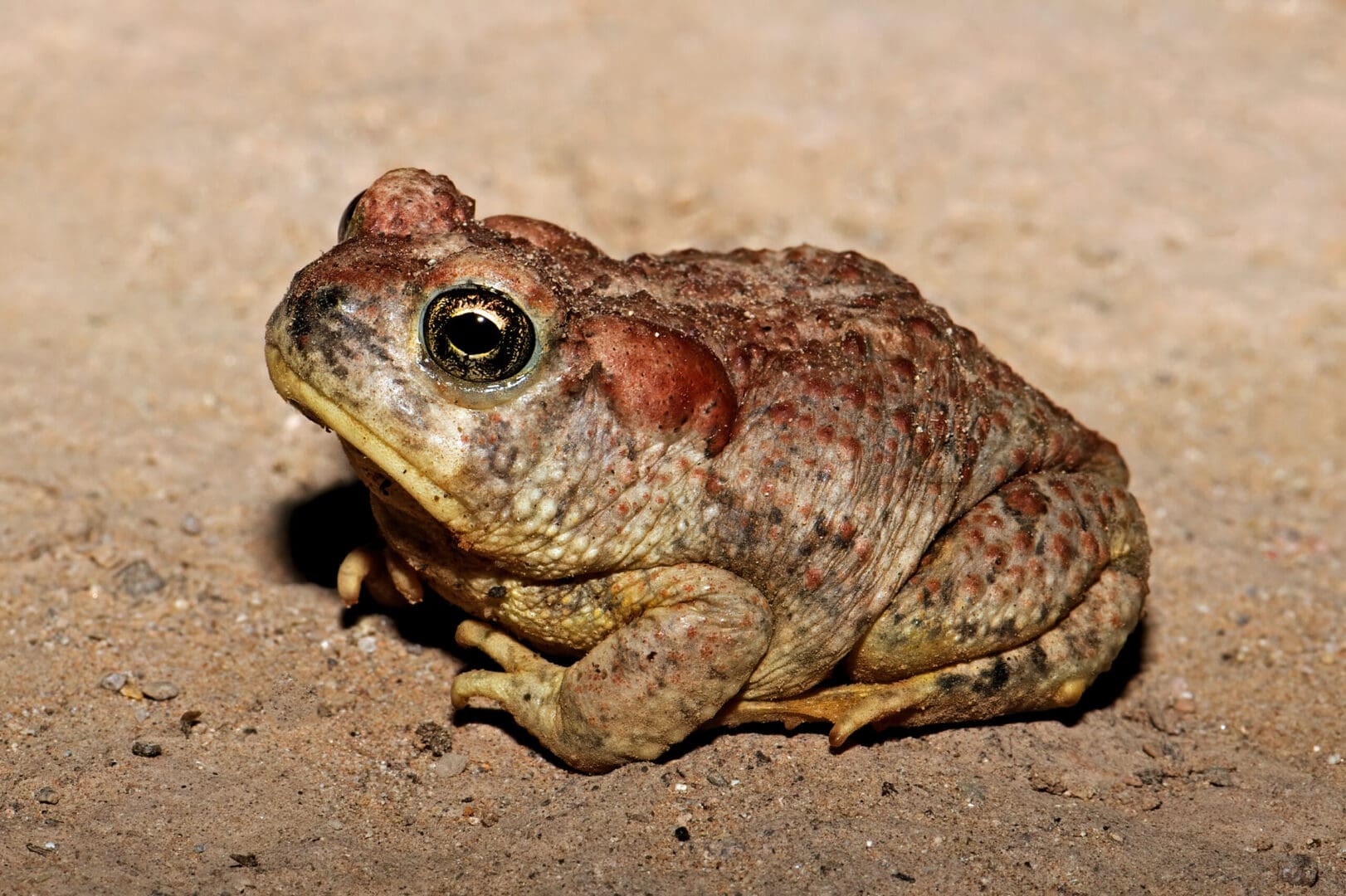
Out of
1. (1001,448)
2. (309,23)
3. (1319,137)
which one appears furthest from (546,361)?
(1319,137)

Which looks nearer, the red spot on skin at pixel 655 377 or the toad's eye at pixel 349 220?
the red spot on skin at pixel 655 377

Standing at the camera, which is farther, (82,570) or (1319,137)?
(1319,137)

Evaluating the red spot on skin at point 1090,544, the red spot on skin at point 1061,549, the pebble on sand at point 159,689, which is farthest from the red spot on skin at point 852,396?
the pebble on sand at point 159,689

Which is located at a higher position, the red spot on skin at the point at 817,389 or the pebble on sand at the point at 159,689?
the red spot on skin at the point at 817,389

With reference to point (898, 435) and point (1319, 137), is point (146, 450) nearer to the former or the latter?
point (898, 435)

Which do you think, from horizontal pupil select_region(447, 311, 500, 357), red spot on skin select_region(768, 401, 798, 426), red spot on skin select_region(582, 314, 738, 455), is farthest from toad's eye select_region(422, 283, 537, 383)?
red spot on skin select_region(768, 401, 798, 426)

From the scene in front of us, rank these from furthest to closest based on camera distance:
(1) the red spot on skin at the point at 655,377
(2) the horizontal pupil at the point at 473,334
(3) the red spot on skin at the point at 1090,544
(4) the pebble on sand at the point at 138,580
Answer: (4) the pebble on sand at the point at 138,580 < (3) the red spot on skin at the point at 1090,544 < (1) the red spot on skin at the point at 655,377 < (2) the horizontal pupil at the point at 473,334

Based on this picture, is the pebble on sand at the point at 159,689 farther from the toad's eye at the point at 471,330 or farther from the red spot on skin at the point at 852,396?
the red spot on skin at the point at 852,396
